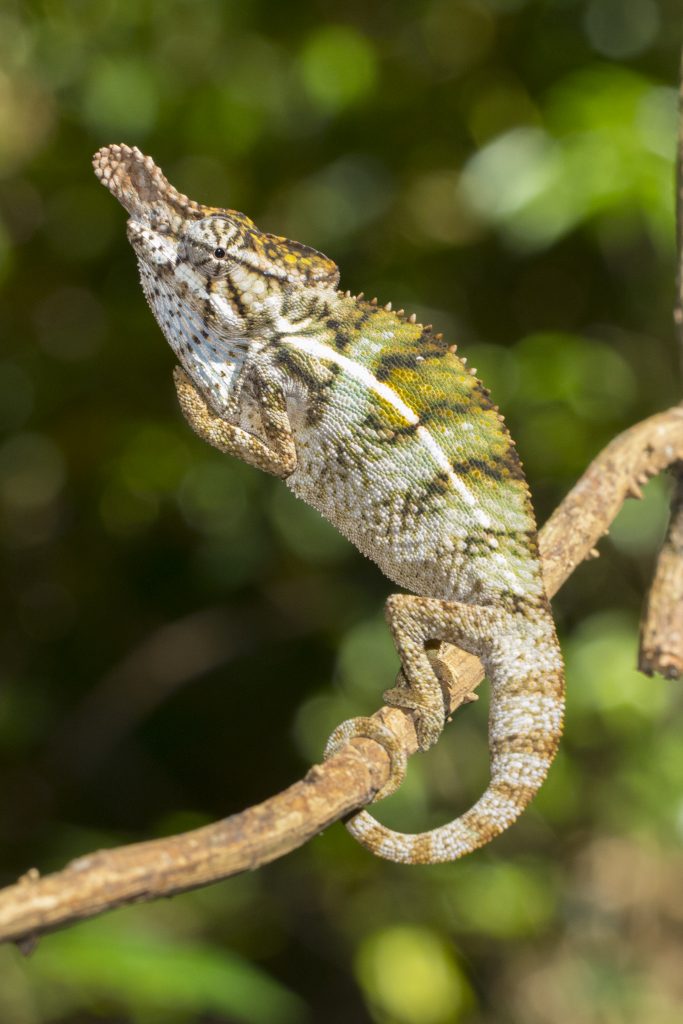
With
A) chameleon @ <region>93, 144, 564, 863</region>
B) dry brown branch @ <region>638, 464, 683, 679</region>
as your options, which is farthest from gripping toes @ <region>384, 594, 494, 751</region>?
dry brown branch @ <region>638, 464, 683, 679</region>

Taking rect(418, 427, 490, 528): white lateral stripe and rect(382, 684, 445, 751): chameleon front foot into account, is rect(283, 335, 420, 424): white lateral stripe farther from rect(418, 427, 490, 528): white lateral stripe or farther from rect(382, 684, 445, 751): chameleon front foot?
rect(382, 684, 445, 751): chameleon front foot

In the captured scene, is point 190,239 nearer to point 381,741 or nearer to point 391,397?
point 391,397

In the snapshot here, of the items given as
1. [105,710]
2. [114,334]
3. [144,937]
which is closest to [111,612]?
[105,710]

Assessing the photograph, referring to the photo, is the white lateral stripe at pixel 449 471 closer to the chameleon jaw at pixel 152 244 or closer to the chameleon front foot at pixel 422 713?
the chameleon front foot at pixel 422 713

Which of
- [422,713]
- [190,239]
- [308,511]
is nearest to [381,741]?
[422,713]

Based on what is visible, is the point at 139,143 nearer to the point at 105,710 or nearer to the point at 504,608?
the point at 105,710

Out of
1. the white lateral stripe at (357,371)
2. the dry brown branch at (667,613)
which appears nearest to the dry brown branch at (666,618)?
the dry brown branch at (667,613)

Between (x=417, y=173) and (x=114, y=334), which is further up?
(x=417, y=173)
